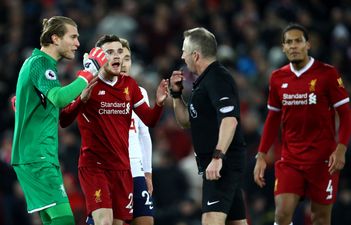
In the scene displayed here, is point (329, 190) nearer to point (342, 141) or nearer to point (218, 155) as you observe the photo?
point (342, 141)

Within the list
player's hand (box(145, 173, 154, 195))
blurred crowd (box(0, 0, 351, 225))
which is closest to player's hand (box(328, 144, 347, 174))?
player's hand (box(145, 173, 154, 195))

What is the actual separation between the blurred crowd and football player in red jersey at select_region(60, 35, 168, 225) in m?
5.14

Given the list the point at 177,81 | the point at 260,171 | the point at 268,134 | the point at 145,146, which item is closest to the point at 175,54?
the point at 268,134

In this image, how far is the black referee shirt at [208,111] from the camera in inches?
396

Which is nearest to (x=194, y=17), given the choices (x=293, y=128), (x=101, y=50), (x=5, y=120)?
(x=5, y=120)

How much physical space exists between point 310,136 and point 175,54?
8.32m

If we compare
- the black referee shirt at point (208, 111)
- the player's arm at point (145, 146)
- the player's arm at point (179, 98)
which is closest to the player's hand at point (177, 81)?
the player's arm at point (179, 98)

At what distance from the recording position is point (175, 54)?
1936 cm

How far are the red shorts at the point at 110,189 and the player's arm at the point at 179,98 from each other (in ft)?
2.77

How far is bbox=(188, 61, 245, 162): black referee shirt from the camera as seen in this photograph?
10062 mm

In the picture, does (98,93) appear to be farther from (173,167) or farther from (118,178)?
(173,167)

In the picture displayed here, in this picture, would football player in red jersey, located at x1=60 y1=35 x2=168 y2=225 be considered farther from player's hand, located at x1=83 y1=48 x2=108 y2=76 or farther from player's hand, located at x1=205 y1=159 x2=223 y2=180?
player's hand, located at x1=205 y1=159 x2=223 y2=180

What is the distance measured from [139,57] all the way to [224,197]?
386 inches

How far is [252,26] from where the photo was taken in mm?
20109
